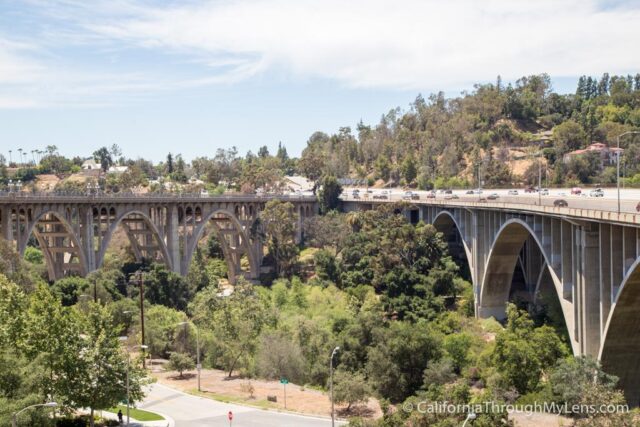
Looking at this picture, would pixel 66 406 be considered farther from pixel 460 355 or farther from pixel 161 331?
pixel 460 355

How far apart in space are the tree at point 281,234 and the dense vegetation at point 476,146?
59.5 ft

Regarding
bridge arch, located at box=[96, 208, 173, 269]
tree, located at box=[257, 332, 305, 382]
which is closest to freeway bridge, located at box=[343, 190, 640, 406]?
tree, located at box=[257, 332, 305, 382]

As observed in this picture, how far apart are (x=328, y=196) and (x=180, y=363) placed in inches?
2406

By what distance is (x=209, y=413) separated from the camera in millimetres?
41406

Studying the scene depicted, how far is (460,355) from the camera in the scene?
53.2 m

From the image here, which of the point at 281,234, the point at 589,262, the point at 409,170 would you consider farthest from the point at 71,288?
the point at 409,170

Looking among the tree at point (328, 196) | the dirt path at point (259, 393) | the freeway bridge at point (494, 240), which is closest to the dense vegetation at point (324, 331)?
the dirt path at point (259, 393)

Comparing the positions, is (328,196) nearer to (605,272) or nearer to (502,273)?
(502,273)

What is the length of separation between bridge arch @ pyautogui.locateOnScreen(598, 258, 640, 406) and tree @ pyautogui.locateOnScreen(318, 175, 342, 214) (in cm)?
6839

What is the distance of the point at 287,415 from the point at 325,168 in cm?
11867

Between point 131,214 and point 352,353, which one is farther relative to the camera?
point 131,214

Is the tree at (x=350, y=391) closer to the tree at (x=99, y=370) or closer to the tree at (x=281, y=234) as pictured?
the tree at (x=99, y=370)

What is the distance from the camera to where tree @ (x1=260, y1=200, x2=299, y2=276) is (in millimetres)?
95438

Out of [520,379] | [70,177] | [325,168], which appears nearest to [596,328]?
[520,379]
